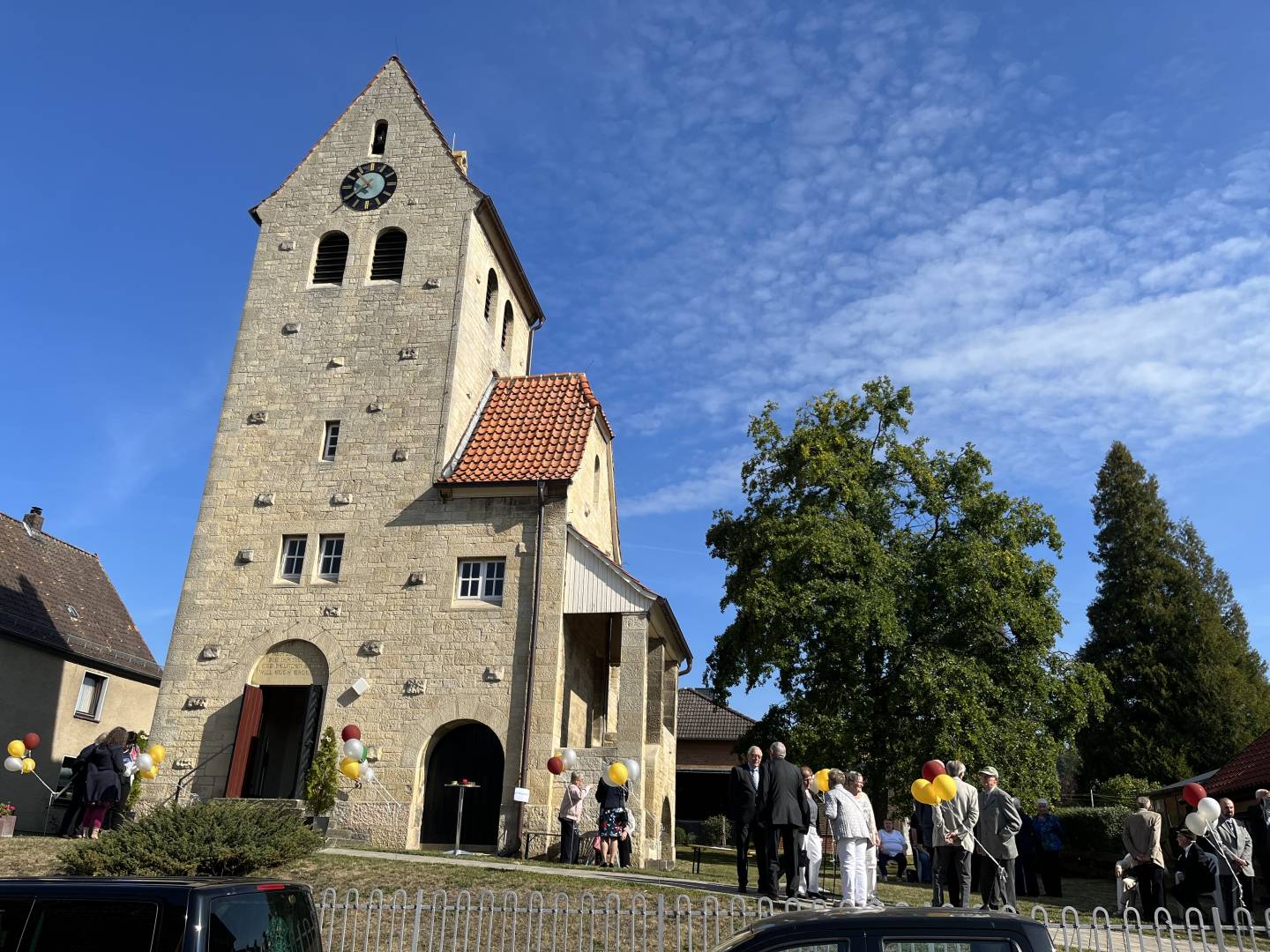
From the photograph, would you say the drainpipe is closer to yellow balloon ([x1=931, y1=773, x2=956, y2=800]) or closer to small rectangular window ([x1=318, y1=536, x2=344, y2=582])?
small rectangular window ([x1=318, y1=536, x2=344, y2=582])

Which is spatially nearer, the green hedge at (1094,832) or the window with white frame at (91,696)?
the green hedge at (1094,832)

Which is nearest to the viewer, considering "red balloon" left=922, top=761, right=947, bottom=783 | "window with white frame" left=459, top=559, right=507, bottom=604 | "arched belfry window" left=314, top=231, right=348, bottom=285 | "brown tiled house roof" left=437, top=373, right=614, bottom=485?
"red balloon" left=922, top=761, right=947, bottom=783

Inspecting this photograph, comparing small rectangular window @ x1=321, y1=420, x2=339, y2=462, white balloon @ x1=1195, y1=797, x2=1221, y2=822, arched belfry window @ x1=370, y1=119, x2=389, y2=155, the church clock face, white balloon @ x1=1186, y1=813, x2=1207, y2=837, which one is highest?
arched belfry window @ x1=370, y1=119, x2=389, y2=155

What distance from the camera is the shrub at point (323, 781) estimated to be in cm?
1809

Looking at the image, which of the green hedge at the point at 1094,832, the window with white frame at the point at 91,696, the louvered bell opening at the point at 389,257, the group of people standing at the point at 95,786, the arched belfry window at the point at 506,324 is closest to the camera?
the group of people standing at the point at 95,786

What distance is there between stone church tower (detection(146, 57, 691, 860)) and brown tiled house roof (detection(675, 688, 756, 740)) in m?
16.0

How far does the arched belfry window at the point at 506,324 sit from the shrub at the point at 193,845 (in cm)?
1505

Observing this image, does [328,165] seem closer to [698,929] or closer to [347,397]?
[347,397]

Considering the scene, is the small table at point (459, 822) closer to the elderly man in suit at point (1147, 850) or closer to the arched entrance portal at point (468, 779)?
the arched entrance portal at point (468, 779)

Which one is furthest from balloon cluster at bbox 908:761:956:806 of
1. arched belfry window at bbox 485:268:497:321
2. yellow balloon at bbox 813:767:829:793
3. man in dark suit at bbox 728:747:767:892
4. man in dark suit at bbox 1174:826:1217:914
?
arched belfry window at bbox 485:268:497:321

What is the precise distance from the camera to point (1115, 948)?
1070 cm

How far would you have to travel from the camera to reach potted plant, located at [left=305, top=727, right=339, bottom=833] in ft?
59.3

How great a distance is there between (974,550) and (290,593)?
53.3 feet

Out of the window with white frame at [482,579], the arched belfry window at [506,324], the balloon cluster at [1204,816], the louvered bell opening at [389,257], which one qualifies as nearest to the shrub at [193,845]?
the window with white frame at [482,579]
